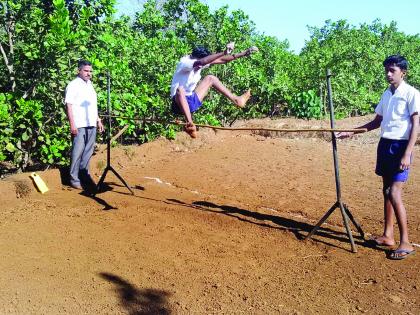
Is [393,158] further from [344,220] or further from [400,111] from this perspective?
[344,220]

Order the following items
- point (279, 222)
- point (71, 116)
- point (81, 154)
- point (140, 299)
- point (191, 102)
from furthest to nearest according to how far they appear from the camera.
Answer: point (81, 154) → point (71, 116) → point (191, 102) → point (279, 222) → point (140, 299)

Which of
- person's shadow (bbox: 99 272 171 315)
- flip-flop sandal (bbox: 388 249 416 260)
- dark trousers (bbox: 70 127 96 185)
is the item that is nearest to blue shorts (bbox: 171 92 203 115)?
dark trousers (bbox: 70 127 96 185)

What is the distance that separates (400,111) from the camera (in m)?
4.34

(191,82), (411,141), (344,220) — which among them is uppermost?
(191,82)

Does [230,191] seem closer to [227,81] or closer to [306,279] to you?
[306,279]

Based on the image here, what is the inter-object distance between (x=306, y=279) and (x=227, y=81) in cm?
939

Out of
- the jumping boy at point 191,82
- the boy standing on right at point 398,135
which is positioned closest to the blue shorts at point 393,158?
the boy standing on right at point 398,135

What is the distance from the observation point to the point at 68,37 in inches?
260

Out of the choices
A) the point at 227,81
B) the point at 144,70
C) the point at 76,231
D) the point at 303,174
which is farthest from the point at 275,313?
the point at 227,81

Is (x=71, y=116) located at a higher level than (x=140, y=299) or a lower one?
higher

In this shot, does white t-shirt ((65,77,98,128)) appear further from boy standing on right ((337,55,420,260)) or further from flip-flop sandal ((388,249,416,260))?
flip-flop sandal ((388,249,416,260))

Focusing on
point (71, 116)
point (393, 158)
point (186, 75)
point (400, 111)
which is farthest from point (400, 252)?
point (71, 116)

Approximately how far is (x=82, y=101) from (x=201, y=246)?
128 inches

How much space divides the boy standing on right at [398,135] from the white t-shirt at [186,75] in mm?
2346
